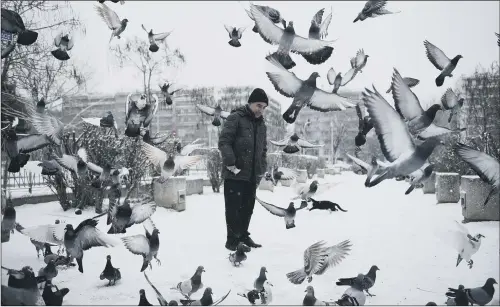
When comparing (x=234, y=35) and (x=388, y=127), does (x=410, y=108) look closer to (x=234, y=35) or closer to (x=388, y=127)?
(x=388, y=127)

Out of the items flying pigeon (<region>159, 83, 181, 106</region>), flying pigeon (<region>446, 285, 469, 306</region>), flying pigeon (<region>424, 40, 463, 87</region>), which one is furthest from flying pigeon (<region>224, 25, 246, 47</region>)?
flying pigeon (<region>446, 285, 469, 306</region>)

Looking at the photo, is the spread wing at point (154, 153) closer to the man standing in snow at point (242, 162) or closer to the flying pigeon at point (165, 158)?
the flying pigeon at point (165, 158)

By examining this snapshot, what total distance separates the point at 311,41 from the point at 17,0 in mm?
7587

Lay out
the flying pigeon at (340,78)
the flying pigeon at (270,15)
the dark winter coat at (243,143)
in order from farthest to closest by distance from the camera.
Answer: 1. the flying pigeon at (340,78)
2. the dark winter coat at (243,143)
3. the flying pigeon at (270,15)

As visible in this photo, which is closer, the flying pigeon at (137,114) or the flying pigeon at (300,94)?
the flying pigeon at (300,94)

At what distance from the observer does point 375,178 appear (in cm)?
249

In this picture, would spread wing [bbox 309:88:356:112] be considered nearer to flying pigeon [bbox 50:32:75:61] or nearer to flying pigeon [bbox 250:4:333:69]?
flying pigeon [bbox 250:4:333:69]

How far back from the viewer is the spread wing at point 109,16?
14.4 feet

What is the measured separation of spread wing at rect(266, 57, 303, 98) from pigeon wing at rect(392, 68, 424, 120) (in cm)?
96

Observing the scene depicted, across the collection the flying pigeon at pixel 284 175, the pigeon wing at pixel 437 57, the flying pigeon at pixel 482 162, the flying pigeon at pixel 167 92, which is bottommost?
the flying pigeon at pixel 284 175

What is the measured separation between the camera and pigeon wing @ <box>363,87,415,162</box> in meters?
2.36

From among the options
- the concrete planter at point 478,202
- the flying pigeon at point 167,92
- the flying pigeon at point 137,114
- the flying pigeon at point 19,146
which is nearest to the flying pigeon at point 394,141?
the flying pigeon at point 137,114

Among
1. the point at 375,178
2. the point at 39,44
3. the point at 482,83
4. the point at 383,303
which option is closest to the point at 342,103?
the point at 375,178

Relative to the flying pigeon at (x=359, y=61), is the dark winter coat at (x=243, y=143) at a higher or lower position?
lower
